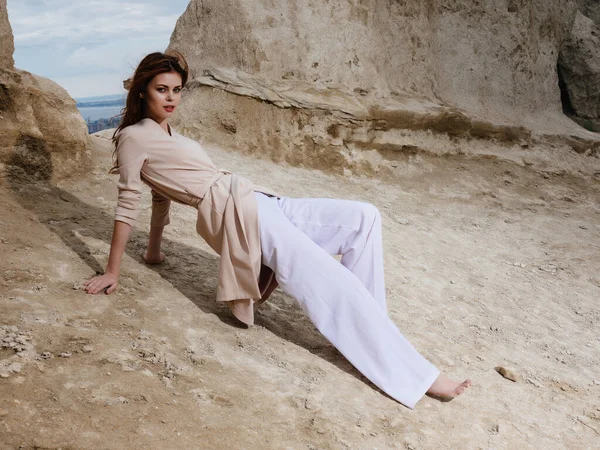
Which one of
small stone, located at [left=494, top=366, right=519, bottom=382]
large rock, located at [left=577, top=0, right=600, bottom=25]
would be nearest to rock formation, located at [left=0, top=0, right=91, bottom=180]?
small stone, located at [left=494, top=366, right=519, bottom=382]

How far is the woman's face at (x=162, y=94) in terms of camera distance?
2.70 metres

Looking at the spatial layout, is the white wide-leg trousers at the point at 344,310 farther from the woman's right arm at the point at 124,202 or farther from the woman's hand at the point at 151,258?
the woman's hand at the point at 151,258

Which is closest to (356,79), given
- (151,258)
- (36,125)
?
(36,125)

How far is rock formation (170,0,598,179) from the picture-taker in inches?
221

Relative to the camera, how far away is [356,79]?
6.11m

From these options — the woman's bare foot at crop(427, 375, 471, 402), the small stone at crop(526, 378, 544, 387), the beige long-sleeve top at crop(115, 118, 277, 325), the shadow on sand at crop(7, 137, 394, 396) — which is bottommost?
the small stone at crop(526, 378, 544, 387)

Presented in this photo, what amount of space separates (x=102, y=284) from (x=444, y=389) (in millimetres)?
1453

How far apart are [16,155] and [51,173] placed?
0.23m

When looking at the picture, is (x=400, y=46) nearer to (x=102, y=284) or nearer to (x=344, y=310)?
(x=344, y=310)

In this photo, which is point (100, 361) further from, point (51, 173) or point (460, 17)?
point (460, 17)

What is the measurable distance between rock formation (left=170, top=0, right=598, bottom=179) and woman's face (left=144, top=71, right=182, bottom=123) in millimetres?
2785

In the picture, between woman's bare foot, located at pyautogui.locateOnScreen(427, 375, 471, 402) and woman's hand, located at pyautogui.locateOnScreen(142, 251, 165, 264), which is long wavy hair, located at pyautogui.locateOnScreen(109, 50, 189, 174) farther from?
woman's bare foot, located at pyautogui.locateOnScreen(427, 375, 471, 402)

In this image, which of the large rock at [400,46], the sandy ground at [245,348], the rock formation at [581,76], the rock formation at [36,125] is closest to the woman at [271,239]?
the sandy ground at [245,348]

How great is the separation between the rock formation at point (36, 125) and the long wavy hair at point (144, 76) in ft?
4.37
